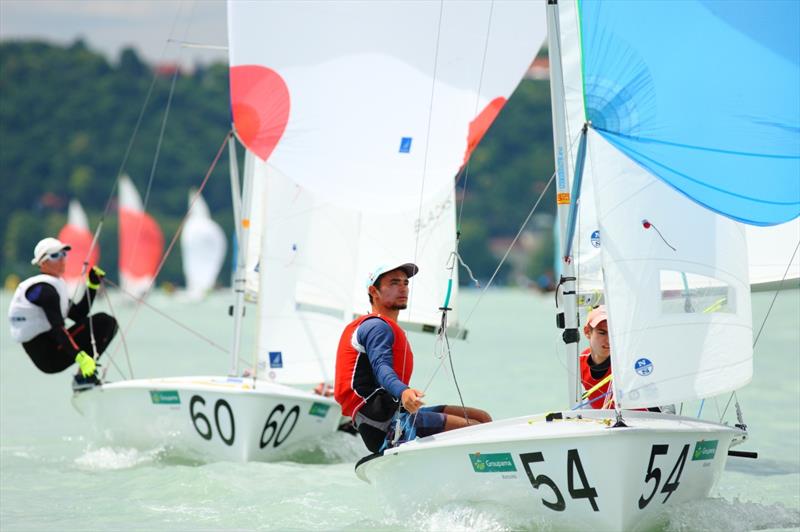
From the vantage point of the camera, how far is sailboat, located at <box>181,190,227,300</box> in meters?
40.7

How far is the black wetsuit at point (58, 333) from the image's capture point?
7.85 meters

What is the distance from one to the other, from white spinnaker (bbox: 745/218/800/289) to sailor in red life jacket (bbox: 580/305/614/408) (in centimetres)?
164

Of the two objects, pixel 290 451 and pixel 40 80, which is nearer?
pixel 290 451

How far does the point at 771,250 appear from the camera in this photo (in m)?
7.18

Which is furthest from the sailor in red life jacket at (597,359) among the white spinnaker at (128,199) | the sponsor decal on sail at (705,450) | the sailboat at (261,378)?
the white spinnaker at (128,199)

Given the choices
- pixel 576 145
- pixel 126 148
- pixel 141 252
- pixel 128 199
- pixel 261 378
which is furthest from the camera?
pixel 126 148

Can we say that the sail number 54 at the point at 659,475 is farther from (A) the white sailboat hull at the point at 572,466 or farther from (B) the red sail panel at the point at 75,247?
(B) the red sail panel at the point at 75,247

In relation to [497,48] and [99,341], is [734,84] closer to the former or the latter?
[497,48]

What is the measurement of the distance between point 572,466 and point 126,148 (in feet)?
→ 280

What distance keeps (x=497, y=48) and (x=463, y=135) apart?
0.55m

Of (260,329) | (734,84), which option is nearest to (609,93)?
(734,84)

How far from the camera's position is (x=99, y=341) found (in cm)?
828

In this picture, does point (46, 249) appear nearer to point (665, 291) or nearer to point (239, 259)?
point (239, 259)

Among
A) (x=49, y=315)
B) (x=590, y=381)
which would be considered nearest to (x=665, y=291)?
(x=590, y=381)
